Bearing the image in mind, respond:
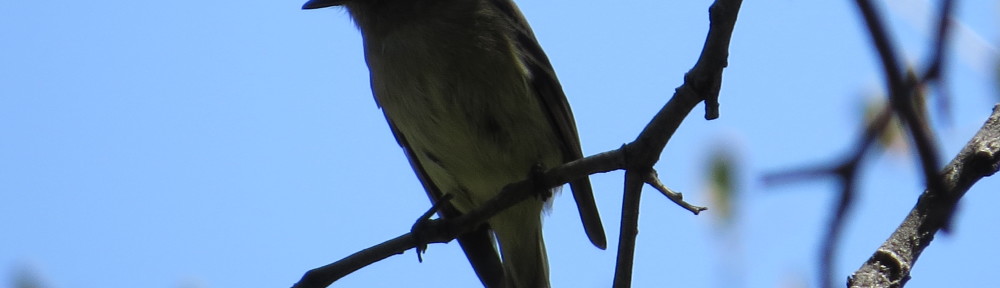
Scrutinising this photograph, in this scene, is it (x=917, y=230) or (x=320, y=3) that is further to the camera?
(x=320, y=3)

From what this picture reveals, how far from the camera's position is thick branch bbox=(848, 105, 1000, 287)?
113 inches

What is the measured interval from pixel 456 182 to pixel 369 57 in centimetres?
79

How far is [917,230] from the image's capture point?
2961mm

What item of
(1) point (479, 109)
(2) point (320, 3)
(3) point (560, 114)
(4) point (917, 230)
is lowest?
(4) point (917, 230)

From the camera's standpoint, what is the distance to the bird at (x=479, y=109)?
4.78 metres

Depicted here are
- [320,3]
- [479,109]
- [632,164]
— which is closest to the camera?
[632,164]

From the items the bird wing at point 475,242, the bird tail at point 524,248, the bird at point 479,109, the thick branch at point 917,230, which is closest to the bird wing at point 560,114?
the bird at point 479,109

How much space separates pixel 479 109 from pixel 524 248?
923 mm

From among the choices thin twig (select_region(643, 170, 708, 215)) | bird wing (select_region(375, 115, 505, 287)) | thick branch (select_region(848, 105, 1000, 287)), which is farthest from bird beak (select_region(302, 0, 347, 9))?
thick branch (select_region(848, 105, 1000, 287))

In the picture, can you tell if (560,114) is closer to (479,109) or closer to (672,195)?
(479,109)

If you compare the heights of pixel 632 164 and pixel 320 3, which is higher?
pixel 320 3

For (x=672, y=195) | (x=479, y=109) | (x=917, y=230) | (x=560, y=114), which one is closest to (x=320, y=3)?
(x=479, y=109)

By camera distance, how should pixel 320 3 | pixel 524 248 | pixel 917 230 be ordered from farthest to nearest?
pixel 320 3
pixel 524 248
pixel 917 230

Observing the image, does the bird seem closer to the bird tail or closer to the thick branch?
the bird tail
